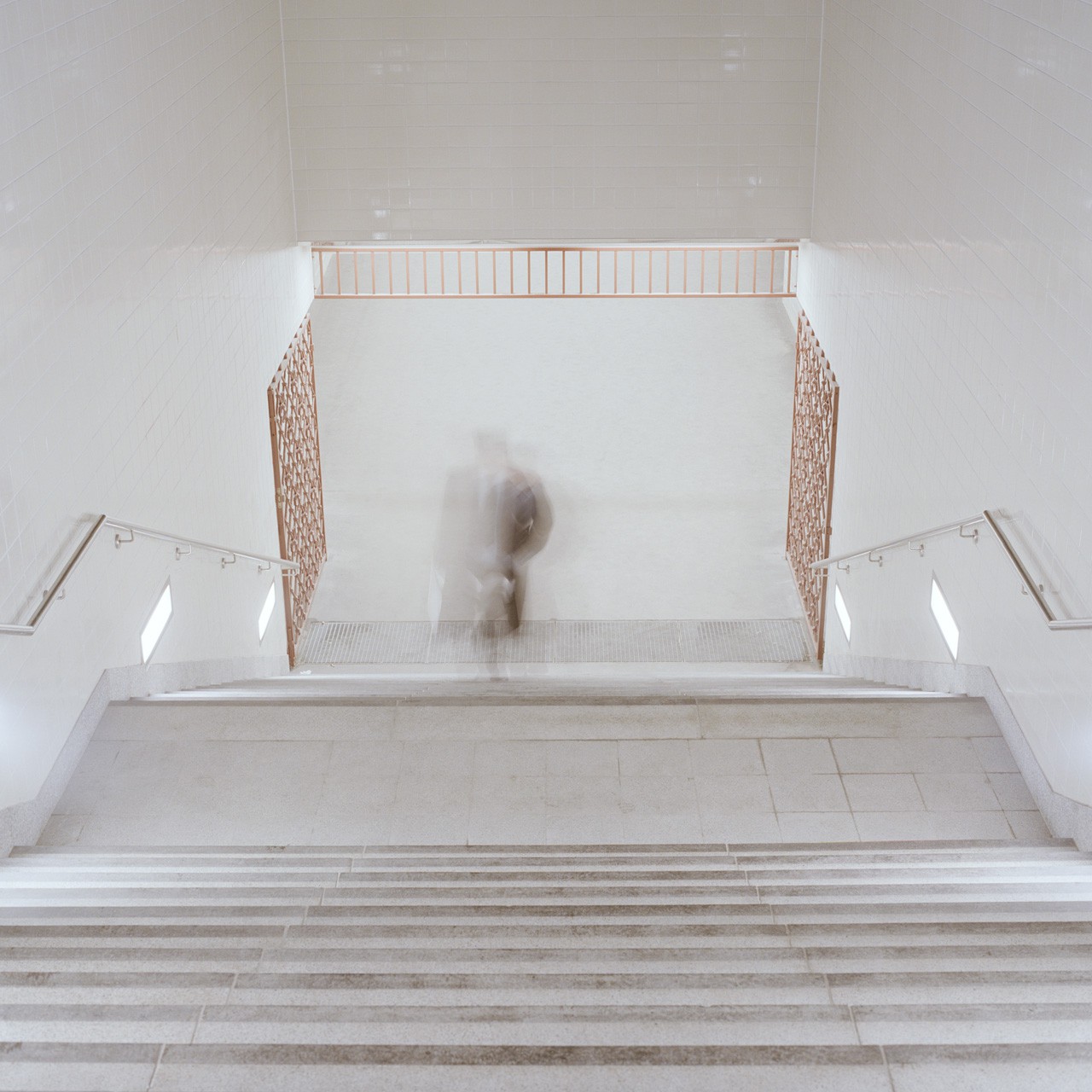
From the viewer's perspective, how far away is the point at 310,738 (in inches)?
188

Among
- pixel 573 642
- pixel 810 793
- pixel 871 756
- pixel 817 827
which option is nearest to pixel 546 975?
pixel 817 827

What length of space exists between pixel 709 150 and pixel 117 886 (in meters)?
6.30

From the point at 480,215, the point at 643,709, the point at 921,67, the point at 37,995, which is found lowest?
the point at 643,709

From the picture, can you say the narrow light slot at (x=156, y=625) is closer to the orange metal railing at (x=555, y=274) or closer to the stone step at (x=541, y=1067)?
the stone step at (x=541, y=1067)

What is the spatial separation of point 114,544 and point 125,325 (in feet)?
2.83

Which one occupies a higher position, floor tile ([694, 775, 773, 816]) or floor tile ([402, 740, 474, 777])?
floor tile ([694, 775, 773, 816])

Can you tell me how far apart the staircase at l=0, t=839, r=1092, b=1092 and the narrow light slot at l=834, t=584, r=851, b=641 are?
3.58 meters

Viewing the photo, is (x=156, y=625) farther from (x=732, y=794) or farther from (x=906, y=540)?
(x=906, y=540)

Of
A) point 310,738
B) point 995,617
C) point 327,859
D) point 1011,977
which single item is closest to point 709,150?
point 995,617

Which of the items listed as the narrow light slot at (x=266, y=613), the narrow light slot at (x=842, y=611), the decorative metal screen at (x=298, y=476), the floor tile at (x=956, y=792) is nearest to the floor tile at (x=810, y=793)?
the floor tile at (x=956, y=792)

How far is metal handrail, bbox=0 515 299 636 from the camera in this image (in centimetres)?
384

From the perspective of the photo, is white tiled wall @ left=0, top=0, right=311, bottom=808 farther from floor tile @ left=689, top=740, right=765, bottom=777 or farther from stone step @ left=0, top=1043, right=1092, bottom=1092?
floor tile @ left=689, top=740, right=765, bottom=777

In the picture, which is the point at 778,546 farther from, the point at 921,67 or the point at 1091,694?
the point at 1091,694

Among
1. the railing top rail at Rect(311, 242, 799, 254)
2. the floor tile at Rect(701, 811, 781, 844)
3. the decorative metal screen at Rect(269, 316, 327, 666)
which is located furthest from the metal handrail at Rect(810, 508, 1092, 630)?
the decorative metal screen at Rect(269, 316, 327, 666)
